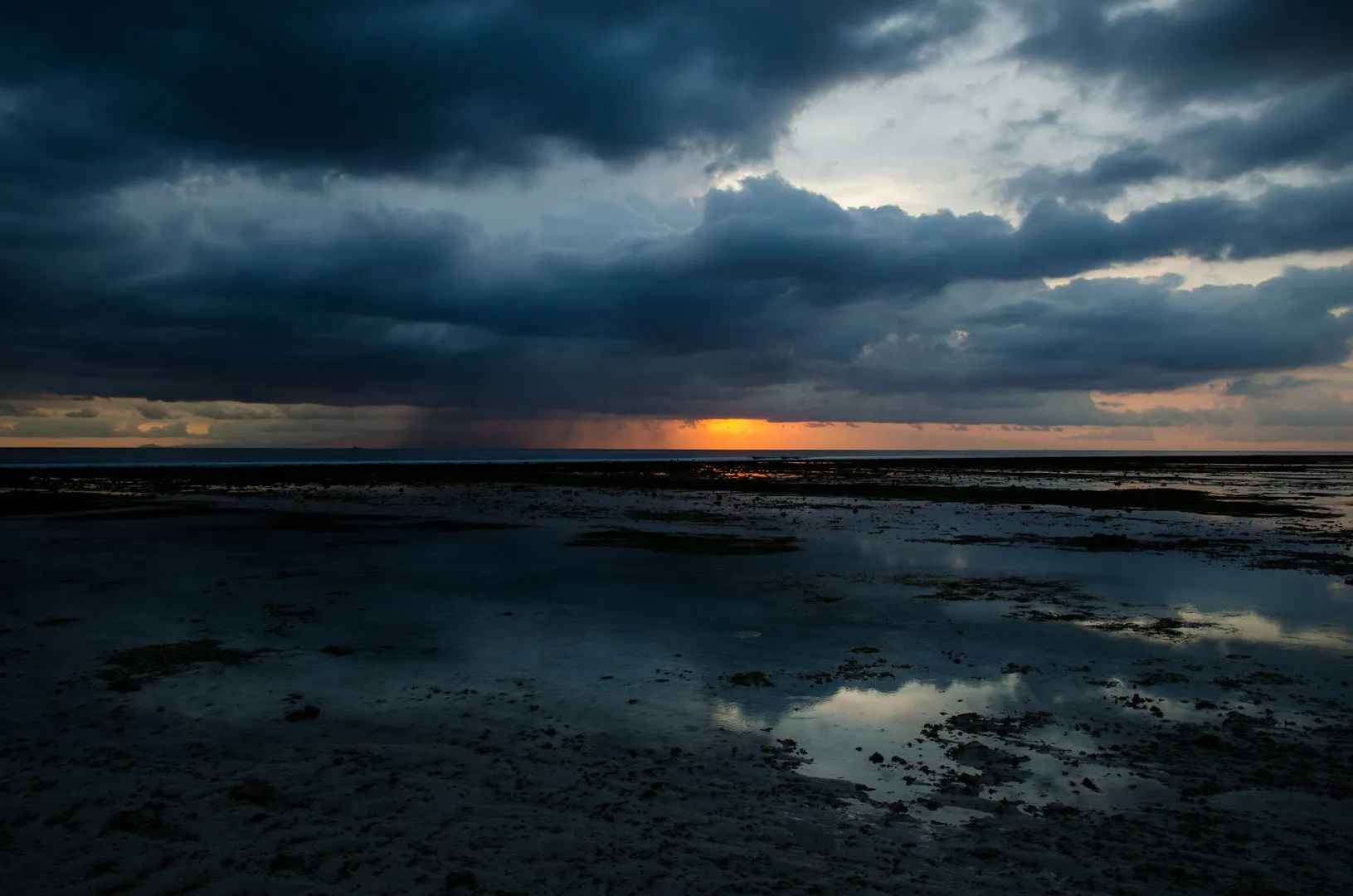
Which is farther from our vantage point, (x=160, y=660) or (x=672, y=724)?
(x=160, y=660)

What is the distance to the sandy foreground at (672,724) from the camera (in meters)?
6.89

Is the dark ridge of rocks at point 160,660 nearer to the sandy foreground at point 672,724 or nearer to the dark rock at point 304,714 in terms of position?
the sandy foreground at point 672,724

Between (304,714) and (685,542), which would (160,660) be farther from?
(685,542)

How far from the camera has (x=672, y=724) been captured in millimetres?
10445

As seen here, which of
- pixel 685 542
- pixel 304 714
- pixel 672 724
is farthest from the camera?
pixel 685 542

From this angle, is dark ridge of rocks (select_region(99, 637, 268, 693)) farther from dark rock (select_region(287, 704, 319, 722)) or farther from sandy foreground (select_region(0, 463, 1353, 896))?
dark rock (select_region(287, 704, 319, 722))

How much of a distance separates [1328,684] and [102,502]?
58.5 m

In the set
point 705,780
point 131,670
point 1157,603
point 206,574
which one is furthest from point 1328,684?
point 206,574

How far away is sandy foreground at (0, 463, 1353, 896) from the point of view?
6.89 metres

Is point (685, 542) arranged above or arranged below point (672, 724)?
above

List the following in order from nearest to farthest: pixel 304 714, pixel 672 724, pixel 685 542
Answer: pixel 672 724 < pixel 304 714 < pixel 685 542

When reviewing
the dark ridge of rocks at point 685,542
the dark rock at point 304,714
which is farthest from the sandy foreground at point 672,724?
the dark ridge of rocks at point 685,542

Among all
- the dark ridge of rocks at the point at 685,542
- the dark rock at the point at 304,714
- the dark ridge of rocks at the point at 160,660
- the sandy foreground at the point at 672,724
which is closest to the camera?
the sandy foreground at the point at 672,724

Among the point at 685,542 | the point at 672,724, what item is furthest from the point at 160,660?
the point at 685,542
